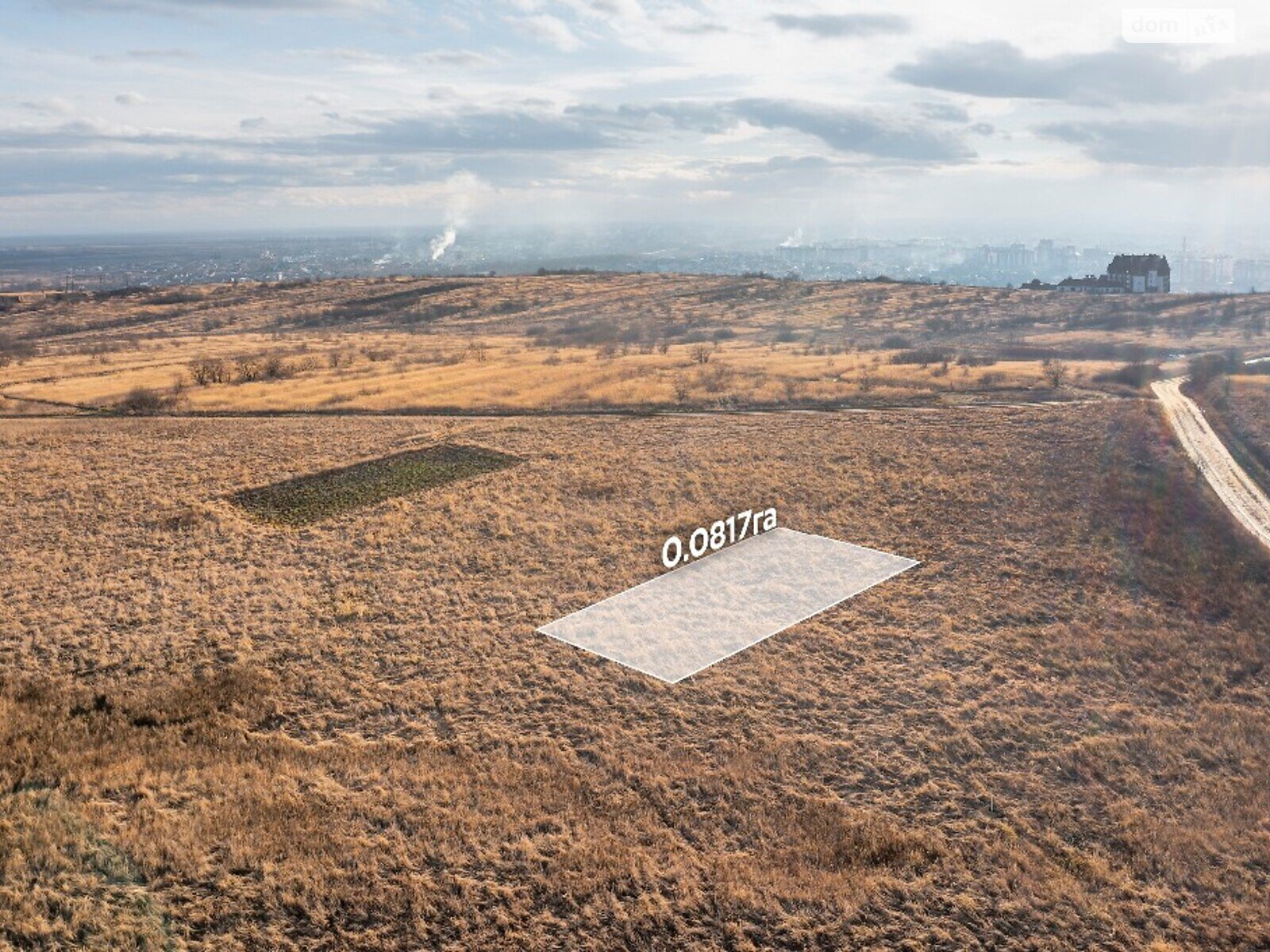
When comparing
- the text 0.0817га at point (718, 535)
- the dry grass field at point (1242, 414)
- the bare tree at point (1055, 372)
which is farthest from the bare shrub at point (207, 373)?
the dry grass field at point (1242, 414)

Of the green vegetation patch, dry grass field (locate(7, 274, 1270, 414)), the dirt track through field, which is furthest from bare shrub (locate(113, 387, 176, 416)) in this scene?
the dirt track through field

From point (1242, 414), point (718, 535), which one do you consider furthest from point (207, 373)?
point (1242, 414)

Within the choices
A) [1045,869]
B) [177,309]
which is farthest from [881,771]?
[177,309]

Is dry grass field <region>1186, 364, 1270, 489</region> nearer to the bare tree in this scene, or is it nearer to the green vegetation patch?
the bare tree

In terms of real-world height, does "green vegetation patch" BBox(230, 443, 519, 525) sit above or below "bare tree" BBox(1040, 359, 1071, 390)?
below

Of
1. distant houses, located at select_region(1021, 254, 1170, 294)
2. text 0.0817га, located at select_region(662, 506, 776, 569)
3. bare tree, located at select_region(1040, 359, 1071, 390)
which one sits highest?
distant houses, located at select_region(1021, 254, 1170, 294)

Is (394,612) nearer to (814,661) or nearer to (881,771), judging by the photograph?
(814,661)
